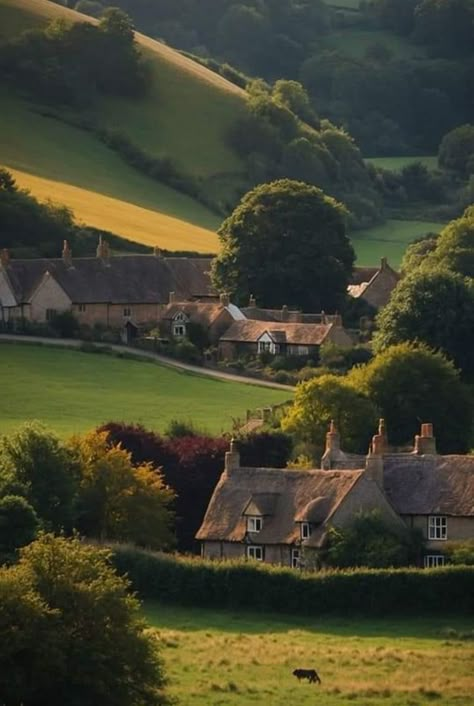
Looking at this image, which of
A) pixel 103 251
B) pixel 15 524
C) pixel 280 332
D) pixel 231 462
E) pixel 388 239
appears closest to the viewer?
pixel 15 524

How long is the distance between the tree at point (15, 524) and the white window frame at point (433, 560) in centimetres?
1003

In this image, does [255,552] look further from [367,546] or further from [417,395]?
[417,395]

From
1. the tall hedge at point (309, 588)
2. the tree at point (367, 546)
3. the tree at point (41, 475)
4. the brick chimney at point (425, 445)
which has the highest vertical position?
the brick chimney at point (425, 445)

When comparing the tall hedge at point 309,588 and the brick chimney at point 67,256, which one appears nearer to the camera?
the tall hedge at point 309,588

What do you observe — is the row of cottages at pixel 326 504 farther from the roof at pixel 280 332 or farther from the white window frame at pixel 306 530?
the roof at pixel 280 332

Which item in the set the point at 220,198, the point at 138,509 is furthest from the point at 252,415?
the point at 220,198

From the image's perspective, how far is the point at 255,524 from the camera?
240 ft

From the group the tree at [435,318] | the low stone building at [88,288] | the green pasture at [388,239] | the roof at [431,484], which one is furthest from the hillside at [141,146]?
the roof at [431,484]

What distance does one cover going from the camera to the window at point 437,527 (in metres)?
72.2

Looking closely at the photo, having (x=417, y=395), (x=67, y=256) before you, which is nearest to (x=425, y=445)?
(x=417, y=395)

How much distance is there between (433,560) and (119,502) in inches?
342

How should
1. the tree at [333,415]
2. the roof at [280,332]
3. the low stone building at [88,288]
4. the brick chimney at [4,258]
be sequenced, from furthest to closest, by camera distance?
the brick chimney at [4,258], the low stone building at [88,288], the roof at [280,332], the tree at [333,415]

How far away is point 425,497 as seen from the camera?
7269cm

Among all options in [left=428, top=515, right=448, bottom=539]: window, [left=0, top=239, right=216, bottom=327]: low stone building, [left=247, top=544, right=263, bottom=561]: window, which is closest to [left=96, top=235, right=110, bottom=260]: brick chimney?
[left=0, top=239, right=216, bottom=327]: low stone building
